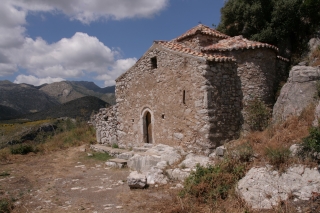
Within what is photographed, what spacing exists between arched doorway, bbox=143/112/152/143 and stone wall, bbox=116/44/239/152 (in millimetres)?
102

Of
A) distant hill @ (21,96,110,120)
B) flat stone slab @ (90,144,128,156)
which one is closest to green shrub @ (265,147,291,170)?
flat stone slab @ (90,144,128,156)

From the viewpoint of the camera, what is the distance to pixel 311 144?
5.65 meters

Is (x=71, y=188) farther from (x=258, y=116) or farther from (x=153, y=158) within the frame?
(x=258, y=116)

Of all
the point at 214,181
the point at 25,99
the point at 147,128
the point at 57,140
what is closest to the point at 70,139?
the point at 57,140

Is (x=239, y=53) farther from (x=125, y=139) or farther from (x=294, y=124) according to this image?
(x=125, y=139)

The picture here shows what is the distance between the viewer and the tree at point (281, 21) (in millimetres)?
14203

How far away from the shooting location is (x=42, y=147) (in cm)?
1460

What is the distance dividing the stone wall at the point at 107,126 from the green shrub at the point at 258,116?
281 inches

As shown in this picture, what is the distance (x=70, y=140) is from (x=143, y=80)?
22.0ft

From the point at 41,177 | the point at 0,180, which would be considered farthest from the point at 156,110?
the point at 0,180

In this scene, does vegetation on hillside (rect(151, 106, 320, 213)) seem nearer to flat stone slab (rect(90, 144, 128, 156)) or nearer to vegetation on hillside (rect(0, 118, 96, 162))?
flat stone slab (rect(90, 144, 128, 156))

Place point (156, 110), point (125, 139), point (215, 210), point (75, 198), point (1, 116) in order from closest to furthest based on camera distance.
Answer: point (215, 210) < point (75, 198) < point (156, 110) < point (125, 139) < point (1, 116)

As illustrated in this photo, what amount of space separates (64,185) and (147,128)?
476cm

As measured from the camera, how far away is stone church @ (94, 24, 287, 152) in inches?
366
